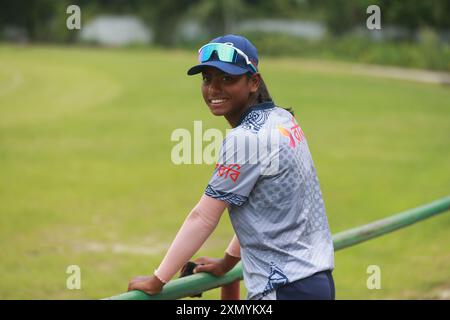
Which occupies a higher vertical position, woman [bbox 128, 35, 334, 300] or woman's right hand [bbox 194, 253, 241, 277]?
woman [bbox 128, 35, 334, 300]

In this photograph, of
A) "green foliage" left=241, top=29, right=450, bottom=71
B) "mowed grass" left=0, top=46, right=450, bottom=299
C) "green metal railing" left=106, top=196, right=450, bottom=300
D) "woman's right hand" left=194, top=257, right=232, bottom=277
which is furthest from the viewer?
"green foliage" left=241, top=29, right=450, bottom=71

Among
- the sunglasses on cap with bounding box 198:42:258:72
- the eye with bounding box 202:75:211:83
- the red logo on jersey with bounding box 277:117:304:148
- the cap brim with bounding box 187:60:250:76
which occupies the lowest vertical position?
the red logo on jersey with bounding box 277:117:304:148

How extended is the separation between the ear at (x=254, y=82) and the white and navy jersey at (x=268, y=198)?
0.42 ft

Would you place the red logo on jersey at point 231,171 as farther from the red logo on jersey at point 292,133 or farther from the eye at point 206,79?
the eye at point 206,79

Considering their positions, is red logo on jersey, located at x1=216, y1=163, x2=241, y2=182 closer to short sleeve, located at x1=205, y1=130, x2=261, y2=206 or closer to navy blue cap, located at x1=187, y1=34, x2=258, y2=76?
short sleeve, located at x1=205, y1=130, x2=261, y2=206

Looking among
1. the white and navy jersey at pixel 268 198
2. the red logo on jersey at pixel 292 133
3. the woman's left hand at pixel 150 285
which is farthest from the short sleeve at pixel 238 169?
the woman's left hand at pixel 150 285

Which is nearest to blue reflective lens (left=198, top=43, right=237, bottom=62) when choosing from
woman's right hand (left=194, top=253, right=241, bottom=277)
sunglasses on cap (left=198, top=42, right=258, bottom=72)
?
sunglasses on cap (left=198, top=42, right=258, bottom=72)

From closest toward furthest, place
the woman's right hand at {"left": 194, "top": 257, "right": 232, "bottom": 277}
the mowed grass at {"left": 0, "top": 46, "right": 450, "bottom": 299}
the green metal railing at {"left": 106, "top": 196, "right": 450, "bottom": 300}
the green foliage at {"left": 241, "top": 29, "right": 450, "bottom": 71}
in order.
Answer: the green metal railing at {"left": 106, "top": 196, "right": 450, "bottom": 300}
the woman's right hand at {"left": 194, "top": 257, "right": 232, "bottom": 277}
the mowed grass at {"left": 0, "top": 46, "right": 450, "bottom": 299}
the green foliage at {"left": 241, "top": 29, "right": 450, "bottom": 71}

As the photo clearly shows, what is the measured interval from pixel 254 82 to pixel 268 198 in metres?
0.41

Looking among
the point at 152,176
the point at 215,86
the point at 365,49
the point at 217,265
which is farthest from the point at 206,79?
the point at 365,49

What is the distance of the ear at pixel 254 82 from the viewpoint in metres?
2.57

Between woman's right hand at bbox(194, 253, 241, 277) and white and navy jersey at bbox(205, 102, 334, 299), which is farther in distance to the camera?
woman's right hand at bbox(194, 253, 241, 277)

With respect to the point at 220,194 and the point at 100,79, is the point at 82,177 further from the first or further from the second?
the point at 100,79

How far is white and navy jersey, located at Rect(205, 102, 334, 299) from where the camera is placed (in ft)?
7.89
